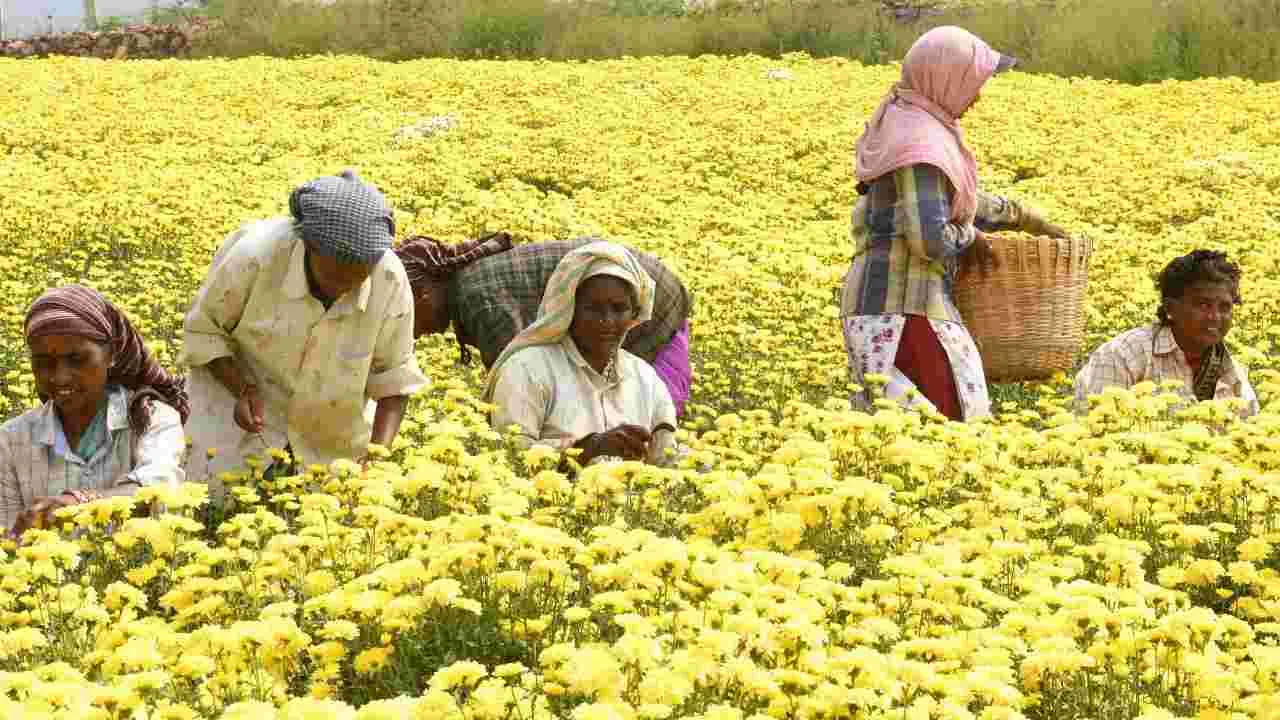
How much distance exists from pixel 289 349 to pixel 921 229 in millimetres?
2309

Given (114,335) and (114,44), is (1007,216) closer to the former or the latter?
Result: (114,335)

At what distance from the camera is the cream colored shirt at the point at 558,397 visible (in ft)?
18.7

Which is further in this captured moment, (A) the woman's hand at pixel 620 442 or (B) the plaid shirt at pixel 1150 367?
(B) the plaid shirt at pixel 1150 367

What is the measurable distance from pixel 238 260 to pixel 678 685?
2.70 meters

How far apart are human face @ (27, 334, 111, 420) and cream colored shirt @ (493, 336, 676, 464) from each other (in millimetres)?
1286

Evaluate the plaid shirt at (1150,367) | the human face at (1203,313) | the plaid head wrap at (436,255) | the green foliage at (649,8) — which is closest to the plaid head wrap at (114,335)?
the plaid head wrap at (436,255)

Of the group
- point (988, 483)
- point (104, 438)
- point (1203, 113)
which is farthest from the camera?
point (1203, 113)

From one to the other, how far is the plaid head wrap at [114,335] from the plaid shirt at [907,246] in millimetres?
2519

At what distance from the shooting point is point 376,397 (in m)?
5.67

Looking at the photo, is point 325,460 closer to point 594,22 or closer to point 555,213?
point 555,213

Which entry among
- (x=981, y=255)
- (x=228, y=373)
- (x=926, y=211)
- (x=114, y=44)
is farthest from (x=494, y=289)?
(x=114, y=44)

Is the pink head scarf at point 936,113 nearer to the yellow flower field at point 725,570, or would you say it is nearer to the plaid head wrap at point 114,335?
the yellow flower field at point 725,570

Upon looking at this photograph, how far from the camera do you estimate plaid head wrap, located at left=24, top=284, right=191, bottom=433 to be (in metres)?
4.95

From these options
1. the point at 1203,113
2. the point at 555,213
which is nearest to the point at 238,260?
the point at 555,213
